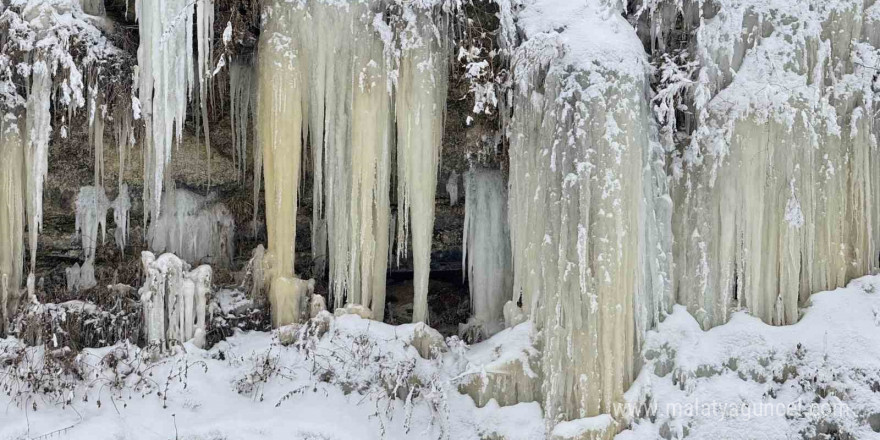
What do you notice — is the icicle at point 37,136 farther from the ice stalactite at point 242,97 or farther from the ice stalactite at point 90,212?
the ice stalactite at point 242,97

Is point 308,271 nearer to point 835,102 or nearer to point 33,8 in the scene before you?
point 33,8

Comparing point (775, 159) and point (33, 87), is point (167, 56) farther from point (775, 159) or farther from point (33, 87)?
point (775, 159)

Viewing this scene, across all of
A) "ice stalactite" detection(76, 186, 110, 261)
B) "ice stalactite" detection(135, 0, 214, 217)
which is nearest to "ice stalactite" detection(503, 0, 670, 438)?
"ice stalactite" detection(135, 0, 214, 217)

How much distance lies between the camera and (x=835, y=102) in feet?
27.8

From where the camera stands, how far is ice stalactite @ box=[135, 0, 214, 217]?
8.04m

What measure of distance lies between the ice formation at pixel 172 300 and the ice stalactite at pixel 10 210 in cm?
128

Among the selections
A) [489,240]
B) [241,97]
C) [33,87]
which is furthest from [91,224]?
[489,240]

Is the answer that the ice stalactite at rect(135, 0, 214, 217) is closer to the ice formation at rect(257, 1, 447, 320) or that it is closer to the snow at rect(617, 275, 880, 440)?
the ice formation at rect(257, 1, 447, 320)

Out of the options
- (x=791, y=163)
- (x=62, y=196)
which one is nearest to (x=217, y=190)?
(x=62, y=196)

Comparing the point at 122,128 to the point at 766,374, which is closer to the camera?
the point at 766,374

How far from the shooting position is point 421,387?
8.33 metres

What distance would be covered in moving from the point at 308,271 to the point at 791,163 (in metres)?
5.79

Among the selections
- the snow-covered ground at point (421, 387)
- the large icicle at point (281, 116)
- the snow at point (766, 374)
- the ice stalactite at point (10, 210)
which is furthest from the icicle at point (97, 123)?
the snow at point (766, 374)

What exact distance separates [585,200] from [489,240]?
2362 millimetres
